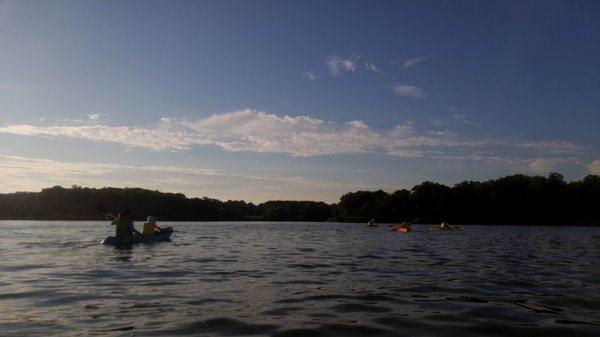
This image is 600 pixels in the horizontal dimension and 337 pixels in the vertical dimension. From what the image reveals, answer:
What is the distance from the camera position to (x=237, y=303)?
927 centimetres

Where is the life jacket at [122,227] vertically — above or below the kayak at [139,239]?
above

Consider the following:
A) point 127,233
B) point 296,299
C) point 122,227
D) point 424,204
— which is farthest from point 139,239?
point 424,204

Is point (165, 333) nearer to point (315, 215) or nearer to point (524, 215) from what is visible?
point (524, 215)

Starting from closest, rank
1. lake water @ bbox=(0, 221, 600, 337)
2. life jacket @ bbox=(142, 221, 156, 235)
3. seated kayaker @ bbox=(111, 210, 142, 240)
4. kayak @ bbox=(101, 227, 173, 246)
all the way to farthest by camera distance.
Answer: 1. lake water @ bbox=(0, 221, 600, 337)
2. kayak @ bbox=(101, 227, 173, 246)
3. seated kayaker @ bbox=(111, 210, 142, 240)
4. life jacket @ bbox=(142, 221, 156, 235)

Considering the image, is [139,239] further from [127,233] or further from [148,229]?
[127,233]

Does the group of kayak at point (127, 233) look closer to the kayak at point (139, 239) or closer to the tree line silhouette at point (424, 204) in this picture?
the kayak at point (139, 239)

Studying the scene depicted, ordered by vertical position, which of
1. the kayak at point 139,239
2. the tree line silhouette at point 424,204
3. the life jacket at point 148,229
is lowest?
the kayak at point 139,239

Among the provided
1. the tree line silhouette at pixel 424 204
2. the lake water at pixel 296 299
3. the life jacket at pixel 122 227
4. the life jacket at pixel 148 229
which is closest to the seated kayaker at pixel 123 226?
the life jacket at pixel 122 227

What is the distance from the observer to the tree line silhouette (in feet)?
388

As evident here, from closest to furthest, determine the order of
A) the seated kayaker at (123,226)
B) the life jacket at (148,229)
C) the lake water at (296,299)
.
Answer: the lake water at (296,299)
the seated kayaker at (123,226)
the life jacket at (148,229)

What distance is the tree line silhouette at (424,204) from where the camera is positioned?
118 meters

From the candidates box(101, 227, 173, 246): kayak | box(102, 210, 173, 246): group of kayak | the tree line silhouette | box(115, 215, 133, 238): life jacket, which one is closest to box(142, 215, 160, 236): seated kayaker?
box(102, 210, 173, 246): group of kayak

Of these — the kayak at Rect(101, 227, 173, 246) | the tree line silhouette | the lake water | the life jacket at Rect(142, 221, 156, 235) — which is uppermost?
the tree line silhouette

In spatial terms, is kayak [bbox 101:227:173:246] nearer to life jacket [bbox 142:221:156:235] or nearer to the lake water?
life jacket [bbox 142:221:156:235]
